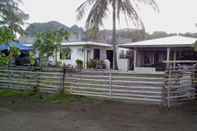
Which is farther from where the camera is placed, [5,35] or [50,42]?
[50,42]

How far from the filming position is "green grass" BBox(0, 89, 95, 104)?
8664 mm

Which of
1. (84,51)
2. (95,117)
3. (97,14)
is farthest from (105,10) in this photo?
(95,117)

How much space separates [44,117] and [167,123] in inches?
119

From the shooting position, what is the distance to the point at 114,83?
873 cm

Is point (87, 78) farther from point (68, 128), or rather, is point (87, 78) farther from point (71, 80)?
point (68, 128)

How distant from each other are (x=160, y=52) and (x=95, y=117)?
53.7 ft

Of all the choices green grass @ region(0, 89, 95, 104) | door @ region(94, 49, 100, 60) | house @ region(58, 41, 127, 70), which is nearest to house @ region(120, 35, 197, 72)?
house @ region(58, 41, 127, 70)

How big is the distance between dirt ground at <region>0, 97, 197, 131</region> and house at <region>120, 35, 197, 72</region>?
33.5 ft

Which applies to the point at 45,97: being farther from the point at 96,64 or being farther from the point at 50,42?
the point at 96,64

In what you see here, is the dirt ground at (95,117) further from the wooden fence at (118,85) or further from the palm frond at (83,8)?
the palm frond at (83,8)

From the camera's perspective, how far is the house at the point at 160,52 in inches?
728

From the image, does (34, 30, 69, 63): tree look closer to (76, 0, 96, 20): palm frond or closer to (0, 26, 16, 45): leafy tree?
(0, 26, 16, 45): leafy tree

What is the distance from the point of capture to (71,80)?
944 centimetres

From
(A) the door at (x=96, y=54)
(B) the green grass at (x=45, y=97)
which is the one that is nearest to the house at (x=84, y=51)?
(A) the door at (x=96, y=54)
